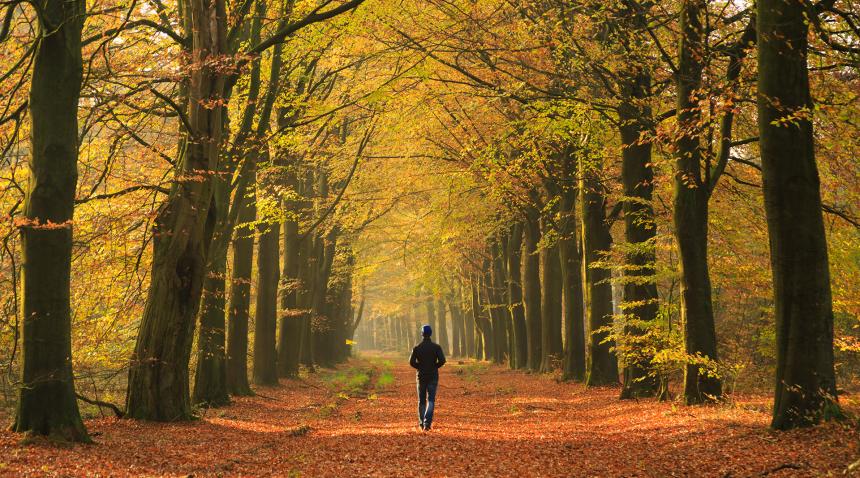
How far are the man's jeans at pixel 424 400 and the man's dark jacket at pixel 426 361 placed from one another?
0.25 ft

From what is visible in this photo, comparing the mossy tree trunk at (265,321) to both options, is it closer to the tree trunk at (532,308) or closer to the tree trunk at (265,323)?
the tree trunk at (265,323)

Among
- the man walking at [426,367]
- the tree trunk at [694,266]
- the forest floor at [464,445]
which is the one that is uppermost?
the tree trunk at [694,266]

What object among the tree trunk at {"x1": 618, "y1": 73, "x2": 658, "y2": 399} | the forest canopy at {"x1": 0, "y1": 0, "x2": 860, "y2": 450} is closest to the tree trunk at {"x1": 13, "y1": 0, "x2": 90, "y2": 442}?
the forest canopy at {"x1": 0, "y1": 0, "x2": 860, "y2": 450}

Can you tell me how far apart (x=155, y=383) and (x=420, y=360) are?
4907 mm

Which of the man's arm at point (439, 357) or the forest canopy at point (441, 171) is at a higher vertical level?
the forest canopy at point (441, 171)

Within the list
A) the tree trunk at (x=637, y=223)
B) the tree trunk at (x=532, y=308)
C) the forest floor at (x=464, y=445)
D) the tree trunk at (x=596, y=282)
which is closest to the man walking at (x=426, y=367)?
the forest floor at (x=464, y=445)

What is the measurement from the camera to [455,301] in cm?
5622

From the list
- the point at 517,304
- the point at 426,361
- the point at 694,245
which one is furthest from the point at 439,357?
the point at 517,304

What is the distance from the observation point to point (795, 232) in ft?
30.7

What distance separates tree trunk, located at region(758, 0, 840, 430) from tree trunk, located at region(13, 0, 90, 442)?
9426 millimetres

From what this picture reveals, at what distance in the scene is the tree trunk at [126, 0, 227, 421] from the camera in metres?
13.0

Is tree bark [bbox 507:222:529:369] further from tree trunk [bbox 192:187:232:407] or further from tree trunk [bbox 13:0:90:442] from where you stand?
tree trunk [bbox 13:0:90:442]

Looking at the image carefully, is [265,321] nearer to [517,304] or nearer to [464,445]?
[517,304]

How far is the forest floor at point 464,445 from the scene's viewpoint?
28.0 feet
